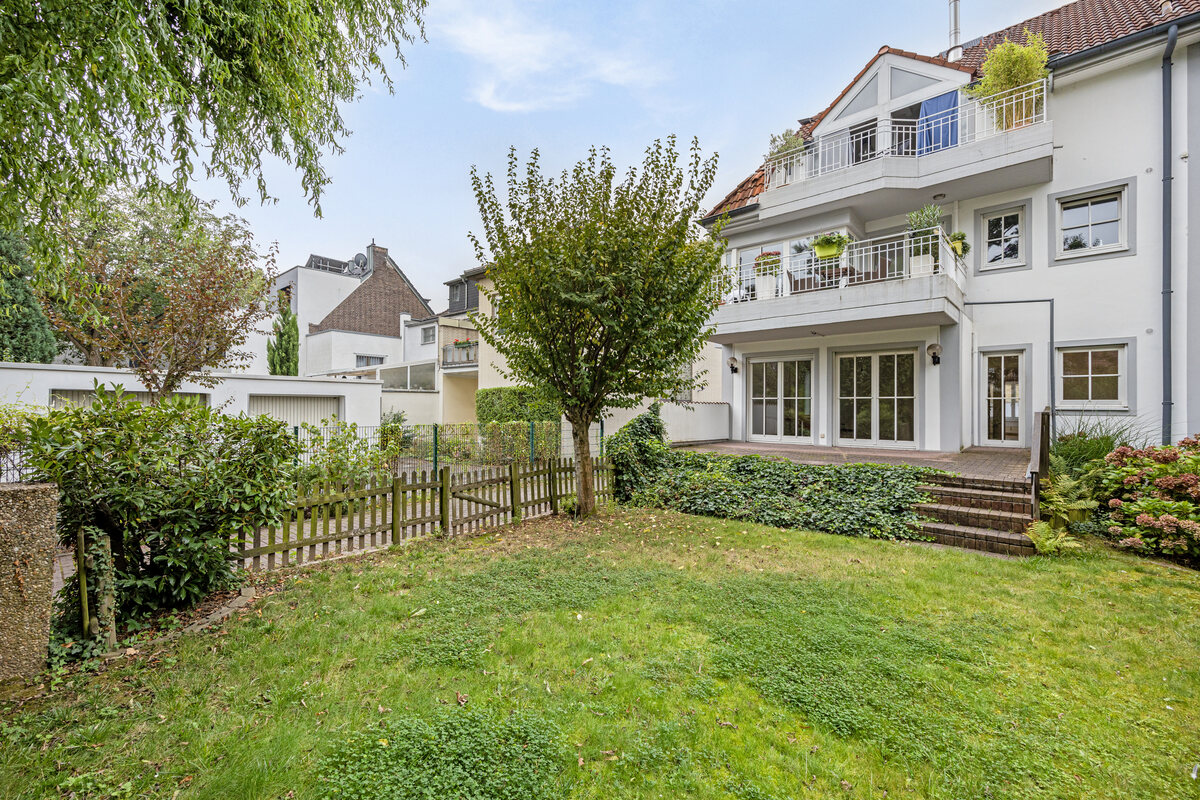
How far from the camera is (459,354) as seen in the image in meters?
A: 23.1

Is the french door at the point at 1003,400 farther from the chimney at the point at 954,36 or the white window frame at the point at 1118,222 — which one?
the chimney at the point at 954,36

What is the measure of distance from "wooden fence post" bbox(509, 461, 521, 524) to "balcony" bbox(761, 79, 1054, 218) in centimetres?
1018

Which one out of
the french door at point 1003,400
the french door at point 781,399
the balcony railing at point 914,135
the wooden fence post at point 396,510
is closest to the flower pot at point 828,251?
the balcony railing at point 914,135

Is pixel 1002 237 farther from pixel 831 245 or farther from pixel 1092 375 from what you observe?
pixel 831 245

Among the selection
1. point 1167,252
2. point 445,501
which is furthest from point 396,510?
point 1167,252

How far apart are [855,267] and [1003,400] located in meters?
4.55

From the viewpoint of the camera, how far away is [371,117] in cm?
646

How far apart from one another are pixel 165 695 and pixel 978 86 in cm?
1658

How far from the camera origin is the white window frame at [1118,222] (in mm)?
10250

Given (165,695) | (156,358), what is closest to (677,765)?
(165,695)

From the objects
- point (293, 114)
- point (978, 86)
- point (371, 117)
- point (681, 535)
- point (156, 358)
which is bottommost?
point (681, 535)

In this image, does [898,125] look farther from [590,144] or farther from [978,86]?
[590,144]

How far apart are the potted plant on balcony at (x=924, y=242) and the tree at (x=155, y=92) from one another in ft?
35.3

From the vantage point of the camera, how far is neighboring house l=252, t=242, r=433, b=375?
97.9 ft
